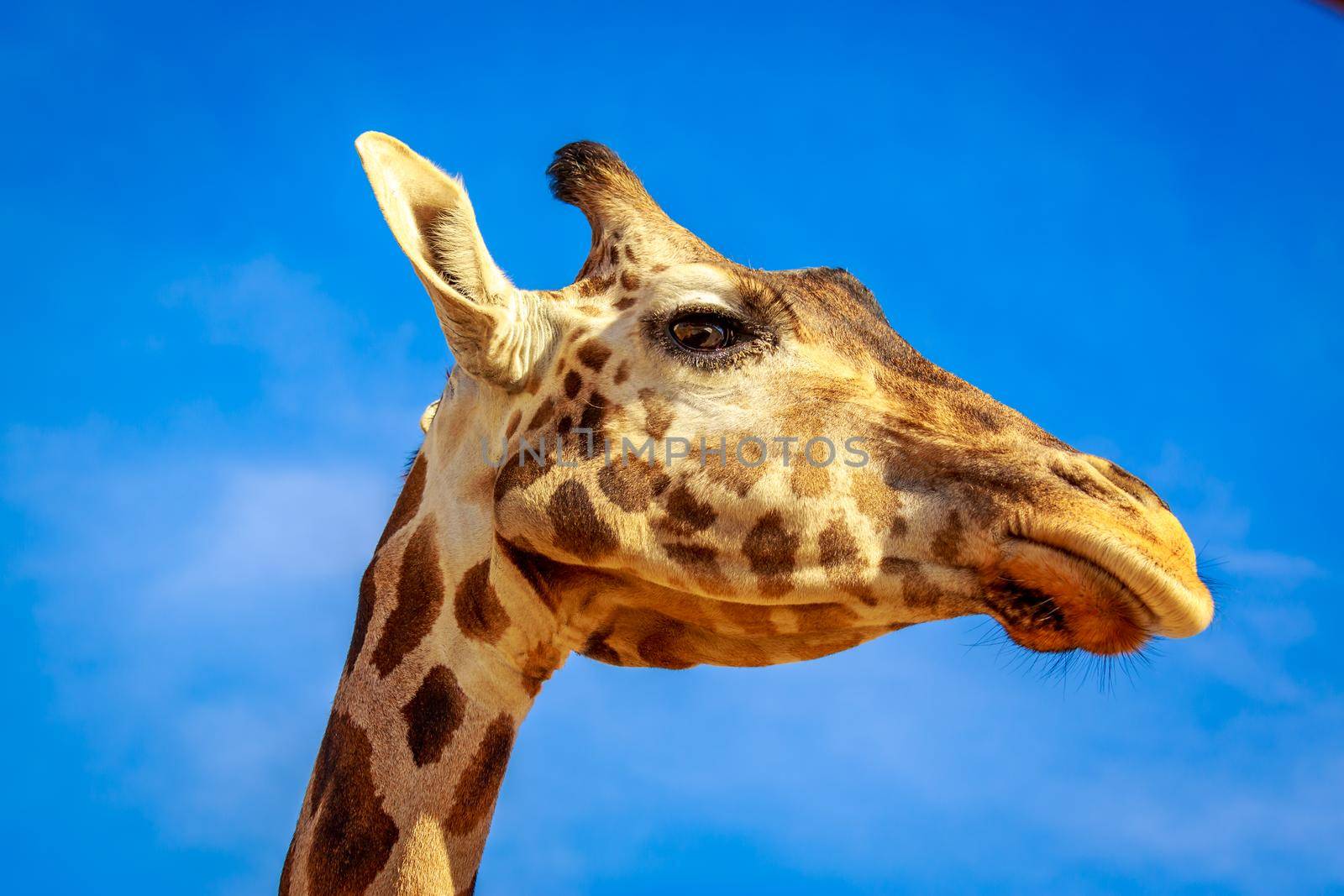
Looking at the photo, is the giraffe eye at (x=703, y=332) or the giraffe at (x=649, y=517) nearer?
the giraffe at (x=649, y=517)

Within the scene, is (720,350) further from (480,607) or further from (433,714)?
(433,714)

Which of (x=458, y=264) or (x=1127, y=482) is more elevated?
(x=458, y=264)

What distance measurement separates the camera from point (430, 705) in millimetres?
3959

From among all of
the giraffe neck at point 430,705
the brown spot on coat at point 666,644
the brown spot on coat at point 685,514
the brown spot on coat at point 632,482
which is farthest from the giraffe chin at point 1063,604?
the giraffe neck at point 430,705

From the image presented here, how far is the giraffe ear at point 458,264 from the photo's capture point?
394 cm

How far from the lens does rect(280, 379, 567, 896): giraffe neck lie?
382cm

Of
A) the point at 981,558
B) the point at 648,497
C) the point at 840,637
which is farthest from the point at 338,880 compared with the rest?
the point at 981,558

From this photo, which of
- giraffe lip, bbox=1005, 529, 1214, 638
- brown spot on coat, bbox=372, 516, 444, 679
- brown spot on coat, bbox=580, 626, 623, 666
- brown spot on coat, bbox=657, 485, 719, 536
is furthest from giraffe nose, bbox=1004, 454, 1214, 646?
brown spot on coat, bbox=372, 516, 444, 679

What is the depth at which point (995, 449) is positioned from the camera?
3582 millimetres

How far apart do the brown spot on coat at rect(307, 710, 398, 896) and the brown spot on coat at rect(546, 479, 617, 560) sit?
1032 millimetres

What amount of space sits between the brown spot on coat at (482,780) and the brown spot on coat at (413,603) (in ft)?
1.43

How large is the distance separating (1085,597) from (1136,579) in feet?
0.58

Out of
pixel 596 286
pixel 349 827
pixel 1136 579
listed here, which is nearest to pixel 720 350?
pixel 596 286

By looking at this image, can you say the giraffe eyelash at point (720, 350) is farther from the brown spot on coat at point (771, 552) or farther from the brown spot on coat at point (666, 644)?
the brown spot on coat at point (666, 644)
